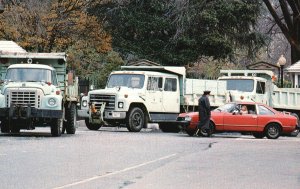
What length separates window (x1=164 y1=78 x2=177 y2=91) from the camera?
3721 cm

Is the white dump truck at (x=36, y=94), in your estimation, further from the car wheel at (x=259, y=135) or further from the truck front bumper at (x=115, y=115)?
the car wheel at (x=259, y=135)

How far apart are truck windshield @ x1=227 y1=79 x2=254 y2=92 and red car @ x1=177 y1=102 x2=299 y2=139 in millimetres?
6648

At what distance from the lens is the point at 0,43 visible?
4428 centimetres

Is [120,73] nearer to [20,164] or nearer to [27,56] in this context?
[27,56]

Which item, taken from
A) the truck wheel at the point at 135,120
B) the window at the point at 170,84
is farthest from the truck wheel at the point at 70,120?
the window at the point at 170,84

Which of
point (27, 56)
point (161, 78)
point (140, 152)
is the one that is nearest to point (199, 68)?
point (161, 78)

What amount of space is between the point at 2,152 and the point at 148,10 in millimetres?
33839

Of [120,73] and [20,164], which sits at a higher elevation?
[120,73]

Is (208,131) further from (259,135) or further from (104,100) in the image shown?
(104,100)

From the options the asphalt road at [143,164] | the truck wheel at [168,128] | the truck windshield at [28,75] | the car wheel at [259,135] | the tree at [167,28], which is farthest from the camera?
the tree at [167,28]

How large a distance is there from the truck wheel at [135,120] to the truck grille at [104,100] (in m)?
0.82

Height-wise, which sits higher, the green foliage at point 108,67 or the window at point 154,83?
the green foliage at point 108,67

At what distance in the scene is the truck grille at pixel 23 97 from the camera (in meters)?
28.4

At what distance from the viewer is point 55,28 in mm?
51562
